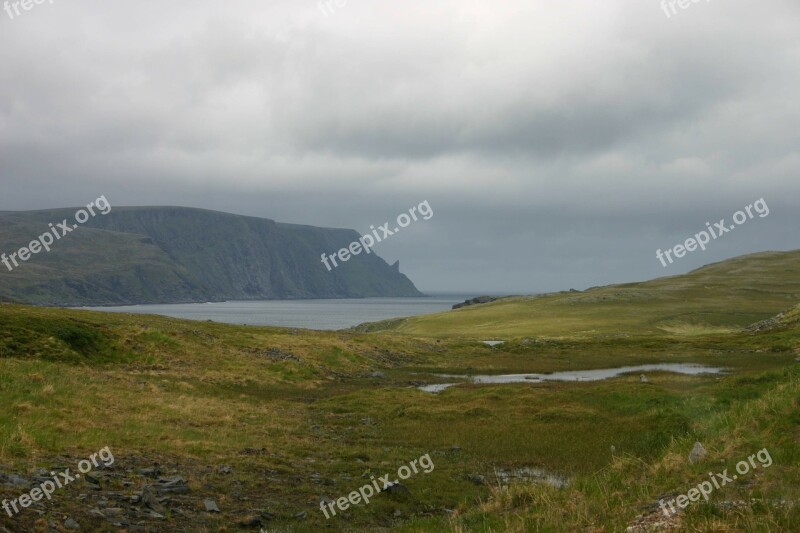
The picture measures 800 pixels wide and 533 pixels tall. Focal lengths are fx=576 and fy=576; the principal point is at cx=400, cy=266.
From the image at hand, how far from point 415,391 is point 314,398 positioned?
8200mm

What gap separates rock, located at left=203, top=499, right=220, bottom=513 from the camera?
16.0 m

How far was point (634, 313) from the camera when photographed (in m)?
146

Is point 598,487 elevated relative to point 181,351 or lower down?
lower down

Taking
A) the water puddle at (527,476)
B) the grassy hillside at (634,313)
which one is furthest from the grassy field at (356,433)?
the grassy hillside at (634,313)

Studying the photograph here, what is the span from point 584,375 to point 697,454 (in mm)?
46709

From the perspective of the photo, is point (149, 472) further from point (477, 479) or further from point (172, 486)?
point (477, 479)

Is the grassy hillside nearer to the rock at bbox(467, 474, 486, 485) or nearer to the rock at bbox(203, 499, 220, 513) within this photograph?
the rock at bbox(467, 474, 486, 485)

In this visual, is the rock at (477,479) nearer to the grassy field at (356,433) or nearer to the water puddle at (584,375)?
the grassy field at (356,433)

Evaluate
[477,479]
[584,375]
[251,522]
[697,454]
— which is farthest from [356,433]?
[584,375]

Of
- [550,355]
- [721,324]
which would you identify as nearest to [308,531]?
[550,355]

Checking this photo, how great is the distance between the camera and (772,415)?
1830 centimetres

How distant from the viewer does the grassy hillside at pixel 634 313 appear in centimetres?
12625

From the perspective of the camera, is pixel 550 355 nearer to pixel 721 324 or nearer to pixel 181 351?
pixel 181 351

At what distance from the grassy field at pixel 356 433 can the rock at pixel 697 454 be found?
0.40m
